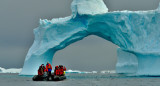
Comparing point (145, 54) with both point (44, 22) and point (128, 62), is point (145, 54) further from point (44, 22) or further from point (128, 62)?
point (128, 62)

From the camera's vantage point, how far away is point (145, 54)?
2938 centimetres

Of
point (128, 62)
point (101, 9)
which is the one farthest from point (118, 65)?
point (101, 9)

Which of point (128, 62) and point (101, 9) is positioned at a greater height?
point (101, 9)

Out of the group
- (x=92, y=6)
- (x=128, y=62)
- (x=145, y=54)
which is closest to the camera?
(x=145, y=54)

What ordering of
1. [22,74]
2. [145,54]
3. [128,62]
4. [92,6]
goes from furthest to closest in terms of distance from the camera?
[128,62] → [22,74] → [92,6] → [145,54]

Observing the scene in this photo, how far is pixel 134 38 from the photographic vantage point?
30297 millimetres

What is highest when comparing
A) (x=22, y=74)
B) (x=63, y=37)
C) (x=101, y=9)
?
(x=101, y=9)

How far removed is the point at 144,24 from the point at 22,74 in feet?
40.3

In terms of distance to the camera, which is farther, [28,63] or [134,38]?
[28,63]

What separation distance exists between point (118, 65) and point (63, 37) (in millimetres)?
13227

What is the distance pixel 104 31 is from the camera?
3212 centimetres

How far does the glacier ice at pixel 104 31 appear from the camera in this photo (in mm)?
29625

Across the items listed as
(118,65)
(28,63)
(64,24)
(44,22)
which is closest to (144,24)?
(64,24)

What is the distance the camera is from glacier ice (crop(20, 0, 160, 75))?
29625 mm
